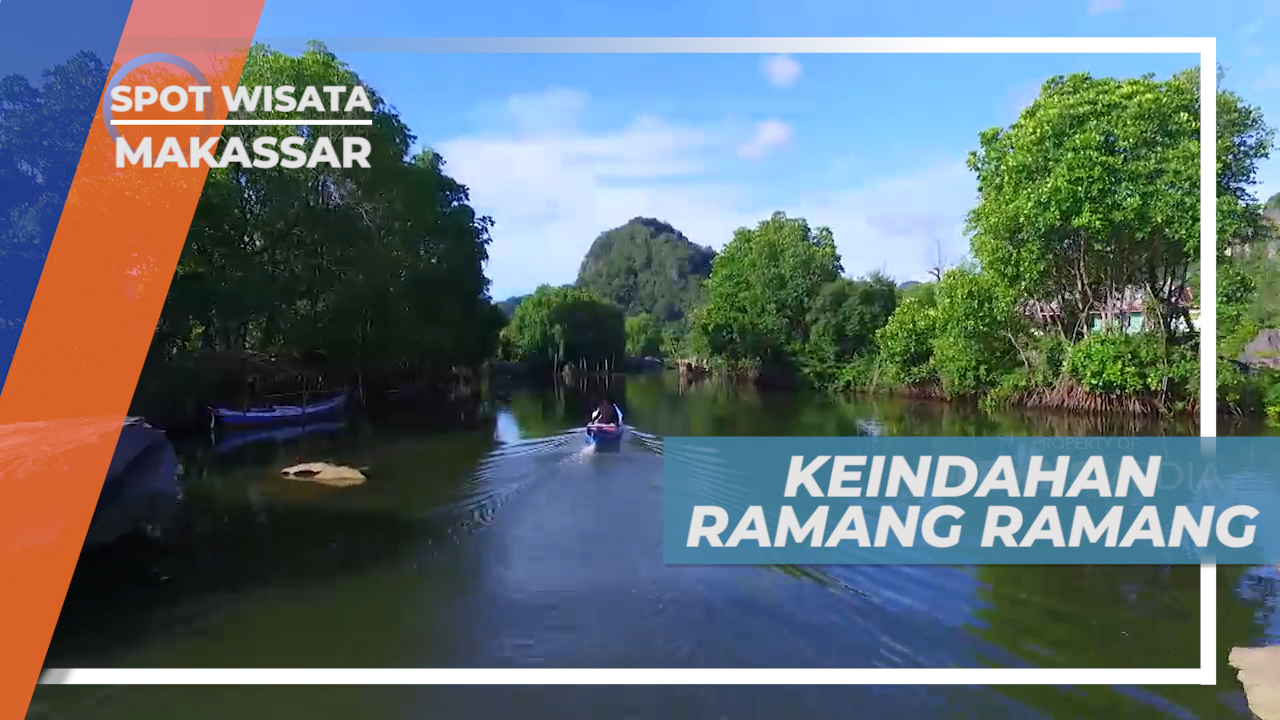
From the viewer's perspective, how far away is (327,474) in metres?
14.0

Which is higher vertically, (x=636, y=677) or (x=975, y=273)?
(x=975, y=273)

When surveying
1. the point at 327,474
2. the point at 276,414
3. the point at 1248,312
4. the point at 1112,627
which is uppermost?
the point at 1248,312

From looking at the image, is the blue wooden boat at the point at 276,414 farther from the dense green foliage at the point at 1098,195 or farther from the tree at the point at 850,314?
the tree at the point at 850,314

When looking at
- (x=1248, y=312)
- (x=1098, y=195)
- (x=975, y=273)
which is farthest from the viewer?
(x=975, y=273)

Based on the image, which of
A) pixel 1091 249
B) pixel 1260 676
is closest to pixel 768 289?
pixel 1091 249

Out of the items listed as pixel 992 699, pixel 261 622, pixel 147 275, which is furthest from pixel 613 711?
pixel 147 275

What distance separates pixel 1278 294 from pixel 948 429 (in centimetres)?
774

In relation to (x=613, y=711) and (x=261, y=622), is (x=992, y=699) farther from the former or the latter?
(x=261, y=622)

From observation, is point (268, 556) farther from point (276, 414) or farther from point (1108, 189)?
point (1108, 189)

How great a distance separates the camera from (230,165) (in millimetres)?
20719

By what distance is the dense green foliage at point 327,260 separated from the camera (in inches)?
777

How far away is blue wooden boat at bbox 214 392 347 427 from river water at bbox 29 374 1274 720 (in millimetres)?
9419

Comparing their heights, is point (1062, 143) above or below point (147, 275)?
above

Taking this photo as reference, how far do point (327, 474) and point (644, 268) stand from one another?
67442 millimetres
